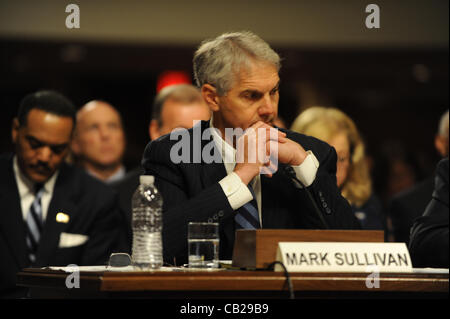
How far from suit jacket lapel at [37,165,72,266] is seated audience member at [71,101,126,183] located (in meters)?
1.30

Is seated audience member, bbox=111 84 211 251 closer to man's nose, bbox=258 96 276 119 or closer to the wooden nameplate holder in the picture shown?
man's nose, bbox=258 96 276 119

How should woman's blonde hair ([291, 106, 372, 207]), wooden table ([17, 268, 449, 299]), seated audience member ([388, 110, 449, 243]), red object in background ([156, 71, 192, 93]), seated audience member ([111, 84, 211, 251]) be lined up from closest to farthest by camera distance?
1. wooden table ([17, 268, 449, 299])
2. woman's blonde hair ([291, 106, 372, 207])
3. seated audience member ([111, 84, 211, 251])
4. seated audience member ([388, 110, 449, 243])
5. red object in background ([156, 71, 192, 93])

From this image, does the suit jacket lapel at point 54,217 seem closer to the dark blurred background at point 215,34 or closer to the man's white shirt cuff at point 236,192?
the man's white shirt cuff at point 236,192

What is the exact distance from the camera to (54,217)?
3875mm

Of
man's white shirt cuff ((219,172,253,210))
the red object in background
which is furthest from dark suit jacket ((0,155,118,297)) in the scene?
the red object in background

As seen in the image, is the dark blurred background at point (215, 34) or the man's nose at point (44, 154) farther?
the dark blurred background at point (215, 34)

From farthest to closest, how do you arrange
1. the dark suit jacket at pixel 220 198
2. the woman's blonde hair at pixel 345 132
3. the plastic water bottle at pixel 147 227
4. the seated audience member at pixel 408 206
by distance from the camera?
the seated audience member at pixel 408 206 < the woman's blonde hair at pixel 345 132 < the dark suit jacket at pixel 220 198 < the plastic water bottle at pixel 147 227

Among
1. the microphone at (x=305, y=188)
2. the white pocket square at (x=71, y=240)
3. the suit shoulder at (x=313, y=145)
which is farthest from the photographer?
the white pocket square at (x=71, y=240)

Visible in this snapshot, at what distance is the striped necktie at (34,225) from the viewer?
3846 mm

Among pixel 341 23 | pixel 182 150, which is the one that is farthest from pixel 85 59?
pixel 182 150

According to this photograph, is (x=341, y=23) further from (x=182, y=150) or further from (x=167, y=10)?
(x=182, y=150)

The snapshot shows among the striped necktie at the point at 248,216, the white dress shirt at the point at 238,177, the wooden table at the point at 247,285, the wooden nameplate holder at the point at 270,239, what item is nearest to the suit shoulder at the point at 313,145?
the white dress shirt at the point at 238,177

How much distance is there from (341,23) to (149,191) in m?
7.28

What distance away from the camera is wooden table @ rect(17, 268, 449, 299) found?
1.90 meters
